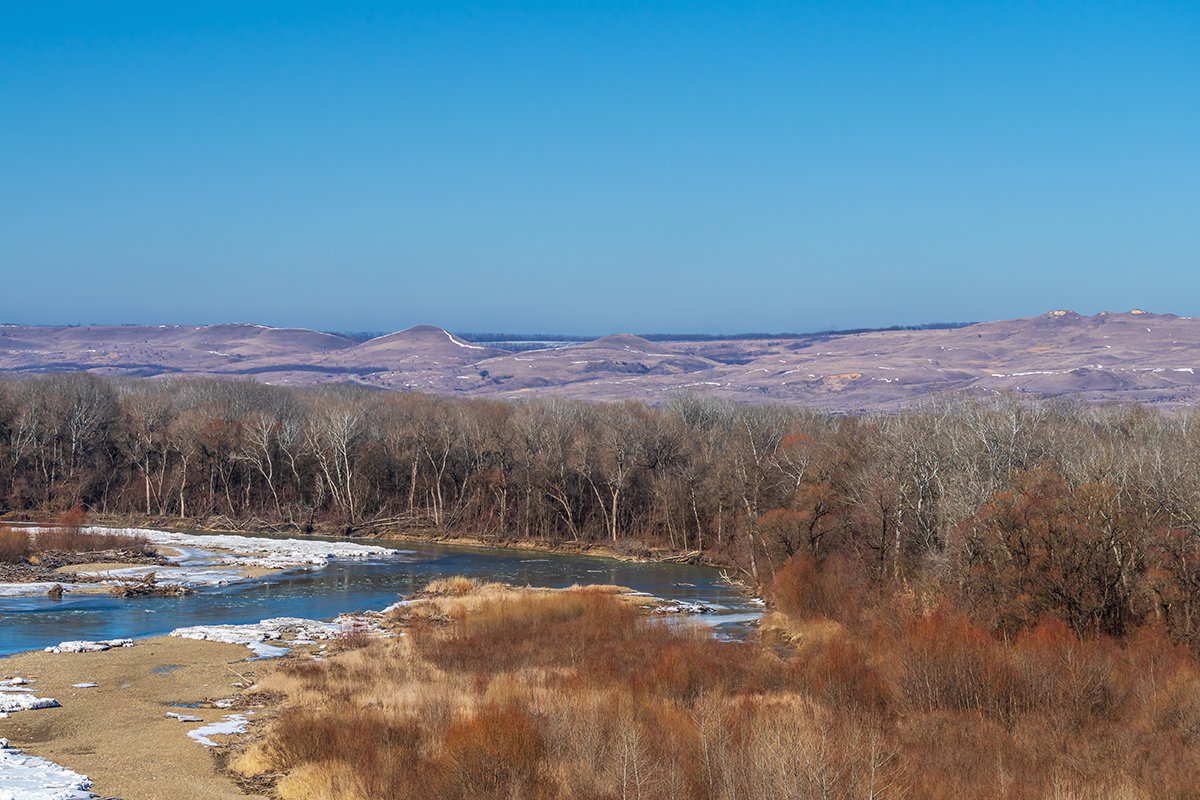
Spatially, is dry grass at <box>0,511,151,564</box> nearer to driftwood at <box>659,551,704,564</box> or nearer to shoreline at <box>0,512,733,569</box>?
shoreline at <box>0,512,733,569</box>

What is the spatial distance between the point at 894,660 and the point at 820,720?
5961 millimetres

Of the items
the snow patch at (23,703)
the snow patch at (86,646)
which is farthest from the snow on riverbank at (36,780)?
the snow patch at (86,646)

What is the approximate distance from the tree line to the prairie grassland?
292cm

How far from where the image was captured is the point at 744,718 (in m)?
19.6

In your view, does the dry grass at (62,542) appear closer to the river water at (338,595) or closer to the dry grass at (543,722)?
the river water at (338,595)

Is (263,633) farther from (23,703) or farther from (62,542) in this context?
(62,542)

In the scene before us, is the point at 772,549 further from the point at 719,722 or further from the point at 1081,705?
the point at 719,722

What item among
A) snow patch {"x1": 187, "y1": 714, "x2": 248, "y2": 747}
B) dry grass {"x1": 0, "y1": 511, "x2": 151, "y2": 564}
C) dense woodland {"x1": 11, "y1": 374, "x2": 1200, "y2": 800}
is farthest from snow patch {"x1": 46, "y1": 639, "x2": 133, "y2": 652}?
dry grass {"x1": 0, "y1": 511, "x2": 151, "y2": 564}

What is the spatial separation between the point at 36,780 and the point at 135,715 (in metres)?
5.87

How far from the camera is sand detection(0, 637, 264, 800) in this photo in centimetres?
1809

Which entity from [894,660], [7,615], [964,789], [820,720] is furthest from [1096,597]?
[7,615]

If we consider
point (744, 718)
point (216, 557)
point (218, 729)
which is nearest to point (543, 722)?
Answer: point (744, 718)

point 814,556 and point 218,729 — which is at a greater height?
point 218,729

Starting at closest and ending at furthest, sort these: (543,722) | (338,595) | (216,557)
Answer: (543,722)
(338,595)
(216,557)
